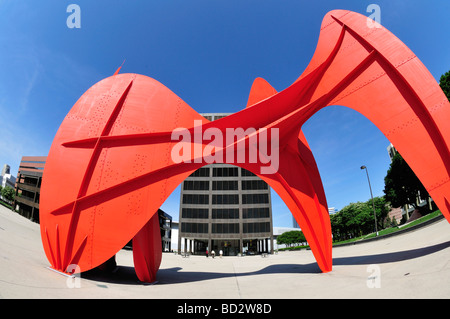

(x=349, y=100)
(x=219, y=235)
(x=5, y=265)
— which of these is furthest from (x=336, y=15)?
(x=219, y=235)

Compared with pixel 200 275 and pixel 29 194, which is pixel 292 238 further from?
pixel 200 275

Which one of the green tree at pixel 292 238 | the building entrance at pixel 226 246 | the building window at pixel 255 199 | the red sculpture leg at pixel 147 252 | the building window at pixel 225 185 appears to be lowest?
the green tree at pixel 292 238

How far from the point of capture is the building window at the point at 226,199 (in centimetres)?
4784

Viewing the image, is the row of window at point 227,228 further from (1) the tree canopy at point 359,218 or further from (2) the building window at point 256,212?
(1) the tree canopy at point 359,218

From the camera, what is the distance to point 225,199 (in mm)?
48094

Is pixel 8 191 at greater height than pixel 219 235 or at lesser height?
greater

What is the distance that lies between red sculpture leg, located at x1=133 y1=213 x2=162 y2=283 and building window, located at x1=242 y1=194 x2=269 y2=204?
39.2 m

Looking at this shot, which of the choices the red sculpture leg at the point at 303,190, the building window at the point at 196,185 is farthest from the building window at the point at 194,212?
the red sculpture leg at the point at 303,190

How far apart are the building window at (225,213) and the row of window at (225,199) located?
4.37 feet

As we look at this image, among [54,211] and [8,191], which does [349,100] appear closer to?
[54,211]

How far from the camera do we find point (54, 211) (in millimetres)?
8039

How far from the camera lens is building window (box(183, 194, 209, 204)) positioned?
4808 cm

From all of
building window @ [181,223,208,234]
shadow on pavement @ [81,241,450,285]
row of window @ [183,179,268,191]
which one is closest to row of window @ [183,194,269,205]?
row of window @ [183,179,268,191]
